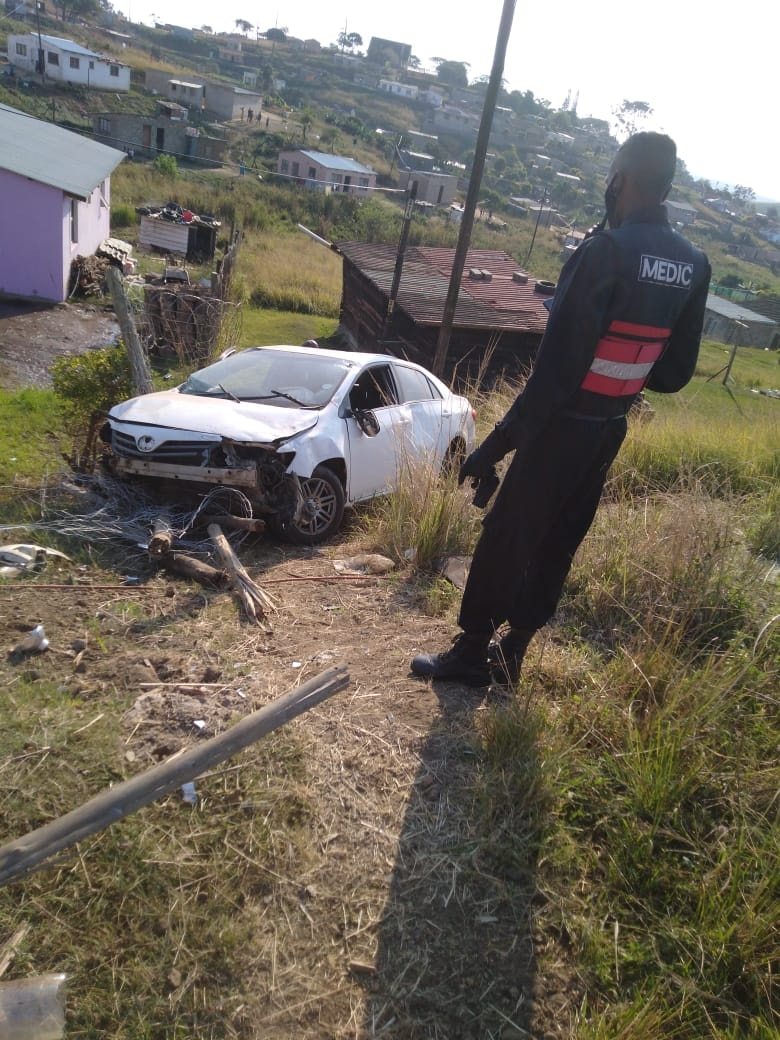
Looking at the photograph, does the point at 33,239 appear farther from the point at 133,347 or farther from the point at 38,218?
the point at 133,347

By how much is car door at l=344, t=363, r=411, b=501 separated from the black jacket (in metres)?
2.99

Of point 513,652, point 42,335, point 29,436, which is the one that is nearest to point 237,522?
point 513,652

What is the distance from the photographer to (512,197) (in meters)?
72.2

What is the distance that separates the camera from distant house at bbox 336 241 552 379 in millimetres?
14984

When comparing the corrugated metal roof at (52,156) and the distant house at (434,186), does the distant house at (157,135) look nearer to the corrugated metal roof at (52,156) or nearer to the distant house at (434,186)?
the distant house at (434,186)

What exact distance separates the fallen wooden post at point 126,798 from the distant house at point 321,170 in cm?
5217

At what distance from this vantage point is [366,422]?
631 centimetres

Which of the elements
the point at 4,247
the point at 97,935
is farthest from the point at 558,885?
the point at 4,247

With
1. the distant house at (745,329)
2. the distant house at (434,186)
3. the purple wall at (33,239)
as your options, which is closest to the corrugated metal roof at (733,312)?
the distant house at (745,329)

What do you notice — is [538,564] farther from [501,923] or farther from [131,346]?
[131,346]

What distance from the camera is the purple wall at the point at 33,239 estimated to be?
1616 centimetres

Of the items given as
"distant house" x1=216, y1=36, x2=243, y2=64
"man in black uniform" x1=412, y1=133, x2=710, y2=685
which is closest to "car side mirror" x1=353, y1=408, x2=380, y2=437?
"man in black uniform" x1=412, y1=133, x2=710, y2=685

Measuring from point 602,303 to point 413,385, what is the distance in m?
4.83

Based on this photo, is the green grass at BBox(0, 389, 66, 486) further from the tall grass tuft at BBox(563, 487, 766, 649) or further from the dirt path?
the tall grass tuft at BBox(563, 487, 766, 649)
